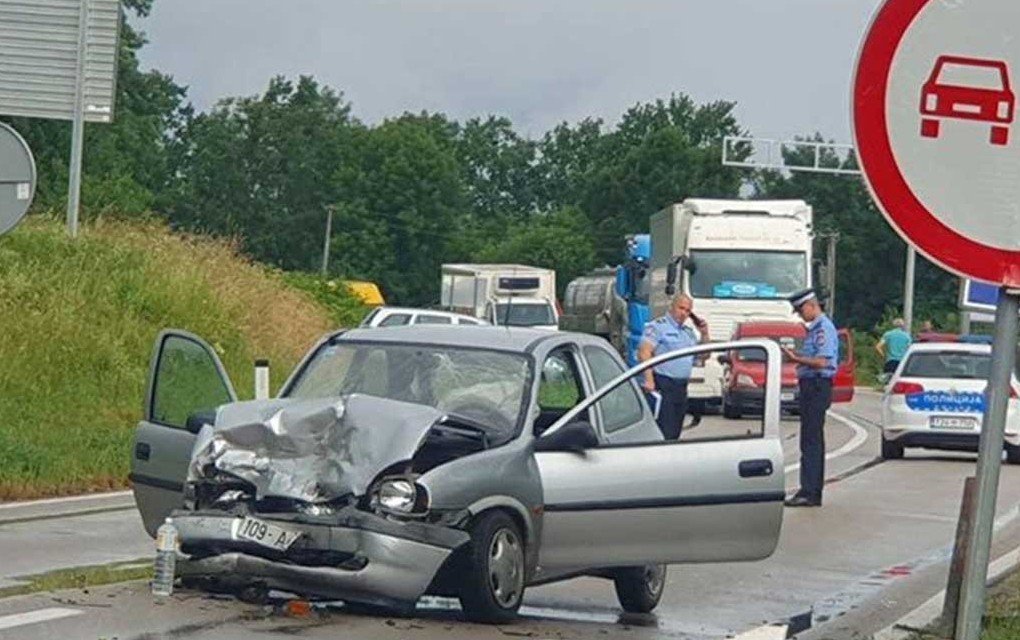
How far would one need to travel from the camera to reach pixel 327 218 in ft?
367

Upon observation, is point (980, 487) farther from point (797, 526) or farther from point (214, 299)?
point (214, 299)

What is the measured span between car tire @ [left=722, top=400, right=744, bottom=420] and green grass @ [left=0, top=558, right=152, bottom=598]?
20.2 metres

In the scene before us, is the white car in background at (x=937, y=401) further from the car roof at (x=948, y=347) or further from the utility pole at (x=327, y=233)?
the utility pole at (x=327, y=233)

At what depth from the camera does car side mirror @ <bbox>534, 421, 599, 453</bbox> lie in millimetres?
10750

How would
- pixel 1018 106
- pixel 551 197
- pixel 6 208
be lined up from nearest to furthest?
Result: pixel 1018 106 < pixel 6 208 < pixel 551 197

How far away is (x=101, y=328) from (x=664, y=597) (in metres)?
16.5

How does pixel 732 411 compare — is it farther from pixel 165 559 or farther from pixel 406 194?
pixel 406 194

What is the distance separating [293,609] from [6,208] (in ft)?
16.7

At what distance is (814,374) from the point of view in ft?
61.4

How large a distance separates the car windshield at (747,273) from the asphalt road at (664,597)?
16.3 meters

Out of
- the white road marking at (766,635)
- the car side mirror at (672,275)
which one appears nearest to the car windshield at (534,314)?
the car side mirror at (672,275)

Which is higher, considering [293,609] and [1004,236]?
[1004,236]

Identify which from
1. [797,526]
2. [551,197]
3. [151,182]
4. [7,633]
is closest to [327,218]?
[151,182]

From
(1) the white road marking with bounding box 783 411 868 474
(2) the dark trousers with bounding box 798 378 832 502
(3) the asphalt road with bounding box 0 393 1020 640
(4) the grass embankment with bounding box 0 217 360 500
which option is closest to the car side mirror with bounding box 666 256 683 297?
(1) the white road marking with bounding box 783 411 868 474
